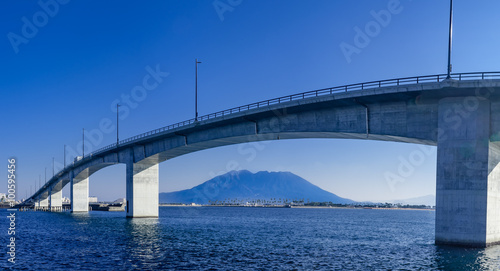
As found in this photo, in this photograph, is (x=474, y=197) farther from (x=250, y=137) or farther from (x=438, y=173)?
(x=250, y=137)

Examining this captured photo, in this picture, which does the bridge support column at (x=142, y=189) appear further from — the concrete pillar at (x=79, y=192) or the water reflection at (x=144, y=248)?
the concrete pillar at (x=79, y=192)

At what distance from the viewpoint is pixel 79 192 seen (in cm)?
12206

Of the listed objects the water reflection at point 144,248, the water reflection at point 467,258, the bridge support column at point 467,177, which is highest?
the bridge support column at point 467,177

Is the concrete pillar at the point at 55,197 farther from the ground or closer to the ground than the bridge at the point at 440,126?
closer to the ground

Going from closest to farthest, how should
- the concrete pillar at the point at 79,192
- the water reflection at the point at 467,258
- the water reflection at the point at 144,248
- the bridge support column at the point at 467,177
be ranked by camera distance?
the water reflection at the point at 467,258, the water reflection at the point at 144,248, the bridge support column at the point at 467,177, the concrete pillar at the point at 79,192

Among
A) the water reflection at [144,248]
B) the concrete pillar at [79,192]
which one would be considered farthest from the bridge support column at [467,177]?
the concrete pillar at [79,192]

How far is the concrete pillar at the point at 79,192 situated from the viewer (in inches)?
4714

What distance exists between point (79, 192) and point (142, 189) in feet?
187

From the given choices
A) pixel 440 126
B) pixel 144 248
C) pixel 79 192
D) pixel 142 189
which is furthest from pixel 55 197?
pixel 440 126

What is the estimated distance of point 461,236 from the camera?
31781mm

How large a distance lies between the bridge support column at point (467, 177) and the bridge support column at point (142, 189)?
173 feet

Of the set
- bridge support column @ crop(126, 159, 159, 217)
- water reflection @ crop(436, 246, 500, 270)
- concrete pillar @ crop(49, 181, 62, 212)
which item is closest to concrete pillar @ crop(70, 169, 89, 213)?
concrete pillar @ crop(49, 181, 62, 212)

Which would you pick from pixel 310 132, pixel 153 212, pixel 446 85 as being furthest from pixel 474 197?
pixel 153 212

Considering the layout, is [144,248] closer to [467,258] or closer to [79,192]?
[467,258]
